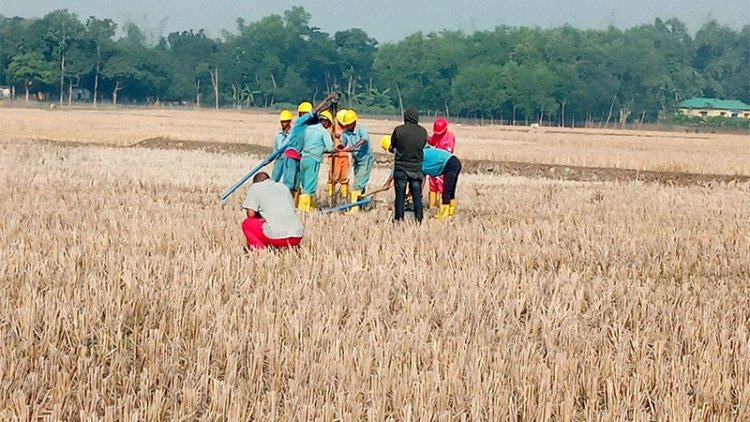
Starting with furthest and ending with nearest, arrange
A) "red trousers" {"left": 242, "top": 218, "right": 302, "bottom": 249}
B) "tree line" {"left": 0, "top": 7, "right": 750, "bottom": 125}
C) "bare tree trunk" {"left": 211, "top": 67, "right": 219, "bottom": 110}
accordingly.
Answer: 1. "bare tree trunk" {"left": 211, "top": 67, "right": 219, "bottom": 110}
2. "tree line" {"left": 0, "top": 7, "right": 750, "bottom": 125}
3. "red trousers" {"left": 242, "top": 218, "right": 302, "bottom": 249}

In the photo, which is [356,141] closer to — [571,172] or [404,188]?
[404,188]

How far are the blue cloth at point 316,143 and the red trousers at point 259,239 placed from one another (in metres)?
3.83

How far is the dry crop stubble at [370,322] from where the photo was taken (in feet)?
14.3

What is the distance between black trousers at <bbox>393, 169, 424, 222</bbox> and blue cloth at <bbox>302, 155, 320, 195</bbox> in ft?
4.12

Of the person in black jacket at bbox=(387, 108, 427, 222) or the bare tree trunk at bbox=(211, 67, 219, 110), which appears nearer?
the person in black jacket at bbox=(387, 108, 427, 222)

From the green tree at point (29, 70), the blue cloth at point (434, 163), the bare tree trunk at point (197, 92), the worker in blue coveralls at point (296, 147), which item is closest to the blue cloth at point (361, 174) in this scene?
the worker in blue coveralls at point (296, 147)

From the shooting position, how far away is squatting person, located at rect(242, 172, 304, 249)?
799cm

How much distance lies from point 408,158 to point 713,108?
100615mm

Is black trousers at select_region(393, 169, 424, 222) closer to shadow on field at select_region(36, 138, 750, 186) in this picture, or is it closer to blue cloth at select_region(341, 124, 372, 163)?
blue cloth at select_region(341, 124, 372, 163)


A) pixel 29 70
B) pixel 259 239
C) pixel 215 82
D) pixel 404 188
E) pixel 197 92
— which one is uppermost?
pixel 215 82

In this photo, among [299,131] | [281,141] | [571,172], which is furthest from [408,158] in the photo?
[571,172]

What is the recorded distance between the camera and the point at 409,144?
11.0 metres

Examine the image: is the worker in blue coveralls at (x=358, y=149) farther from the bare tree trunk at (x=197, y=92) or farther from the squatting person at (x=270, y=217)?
the bare tree trunk at (x=197, y=92)

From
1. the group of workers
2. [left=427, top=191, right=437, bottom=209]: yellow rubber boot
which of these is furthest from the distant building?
the group of workers
